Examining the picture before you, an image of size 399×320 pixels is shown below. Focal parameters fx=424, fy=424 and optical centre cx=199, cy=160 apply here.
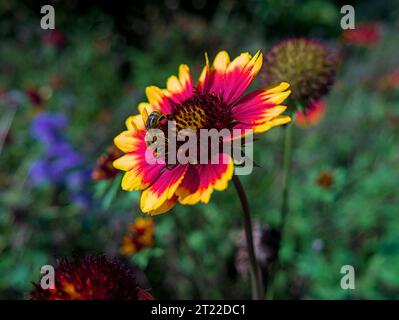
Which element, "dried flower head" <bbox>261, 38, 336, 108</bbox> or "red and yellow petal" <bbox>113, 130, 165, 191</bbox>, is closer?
"red and yellow petal" <bbox>113, 130, 165, 191</bbox>

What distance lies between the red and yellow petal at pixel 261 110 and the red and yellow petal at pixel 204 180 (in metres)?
0.10

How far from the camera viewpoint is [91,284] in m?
0.80

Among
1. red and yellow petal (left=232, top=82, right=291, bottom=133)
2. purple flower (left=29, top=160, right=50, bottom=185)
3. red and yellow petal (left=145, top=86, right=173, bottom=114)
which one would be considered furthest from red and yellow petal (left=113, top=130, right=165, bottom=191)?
purple flower (left=29, top=160, right=50, bottom=185)

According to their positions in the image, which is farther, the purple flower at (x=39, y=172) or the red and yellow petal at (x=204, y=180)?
the purple flower at (x=39, y=172)

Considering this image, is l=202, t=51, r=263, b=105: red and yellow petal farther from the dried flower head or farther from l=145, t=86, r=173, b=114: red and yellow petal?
the dried flower head

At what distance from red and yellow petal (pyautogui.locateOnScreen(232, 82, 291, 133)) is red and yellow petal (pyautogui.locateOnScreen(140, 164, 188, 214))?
18cm

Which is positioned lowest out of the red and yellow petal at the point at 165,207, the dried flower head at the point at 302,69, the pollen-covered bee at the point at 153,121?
the red and yellow petal at the point at 165,207

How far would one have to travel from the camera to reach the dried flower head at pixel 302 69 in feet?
4.36

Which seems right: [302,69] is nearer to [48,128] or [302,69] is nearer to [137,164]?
[137,164]

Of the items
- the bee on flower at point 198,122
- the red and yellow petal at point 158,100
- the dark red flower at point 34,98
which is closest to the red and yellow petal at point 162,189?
the bee on flower at point 198,122

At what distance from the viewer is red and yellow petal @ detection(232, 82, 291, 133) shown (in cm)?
90

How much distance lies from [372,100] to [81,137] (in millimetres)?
2832

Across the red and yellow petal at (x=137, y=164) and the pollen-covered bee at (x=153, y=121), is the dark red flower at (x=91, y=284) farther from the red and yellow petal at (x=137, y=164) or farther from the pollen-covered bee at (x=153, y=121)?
the pollen-covered bee at (x=153, y=121)
